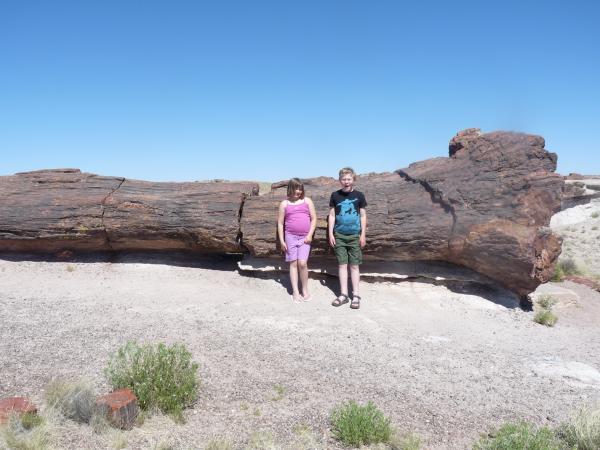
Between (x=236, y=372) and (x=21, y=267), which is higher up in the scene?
(x=21, y=267)

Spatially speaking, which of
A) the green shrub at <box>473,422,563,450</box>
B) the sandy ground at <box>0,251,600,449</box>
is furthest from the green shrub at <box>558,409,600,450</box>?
the sandy ground at <box>0,251,600,449</box>

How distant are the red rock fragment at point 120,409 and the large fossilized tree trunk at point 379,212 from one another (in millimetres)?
4819

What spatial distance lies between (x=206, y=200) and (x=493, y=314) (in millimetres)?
5411

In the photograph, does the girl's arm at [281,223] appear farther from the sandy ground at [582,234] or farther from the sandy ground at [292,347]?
the sandy ground at [582,234]

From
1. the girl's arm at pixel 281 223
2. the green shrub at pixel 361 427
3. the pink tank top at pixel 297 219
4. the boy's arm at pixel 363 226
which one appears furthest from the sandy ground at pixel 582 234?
the green shrub at pixel 361 427

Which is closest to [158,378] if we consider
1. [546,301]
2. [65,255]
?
[65,255]

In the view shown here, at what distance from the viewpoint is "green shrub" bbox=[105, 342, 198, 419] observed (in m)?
3.98

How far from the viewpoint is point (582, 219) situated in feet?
75.7

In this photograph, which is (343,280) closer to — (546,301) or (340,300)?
(340,300)

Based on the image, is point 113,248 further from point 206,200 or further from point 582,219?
point 582,219

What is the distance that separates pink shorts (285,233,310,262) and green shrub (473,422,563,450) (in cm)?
438

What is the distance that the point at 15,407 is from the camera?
363 cm

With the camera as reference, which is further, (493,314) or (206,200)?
(206,200)

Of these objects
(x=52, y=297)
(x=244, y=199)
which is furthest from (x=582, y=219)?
(x=52, y=297)
